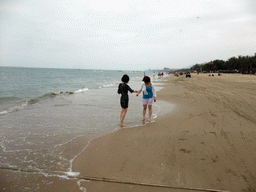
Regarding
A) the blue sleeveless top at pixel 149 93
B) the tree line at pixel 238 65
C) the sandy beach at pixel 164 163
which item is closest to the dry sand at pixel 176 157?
the sandy beach at pixel 164 163

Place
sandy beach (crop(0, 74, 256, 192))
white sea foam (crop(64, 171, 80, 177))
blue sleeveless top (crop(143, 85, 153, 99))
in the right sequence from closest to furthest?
sandy beach (crop(0, 74, 256, 192)) < white sea foam (crop(64, 171, 80, 177)) < blue sleeveless top (crop(143, 85, 153, 99))

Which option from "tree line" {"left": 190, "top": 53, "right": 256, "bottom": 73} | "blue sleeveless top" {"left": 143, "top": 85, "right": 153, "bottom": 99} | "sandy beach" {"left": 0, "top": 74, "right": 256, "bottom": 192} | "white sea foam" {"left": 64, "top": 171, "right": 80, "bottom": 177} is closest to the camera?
"sandy beach" {"left": 0, "top": 74, "right": 256, "bottom": 192}

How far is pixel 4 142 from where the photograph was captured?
4.23 metres

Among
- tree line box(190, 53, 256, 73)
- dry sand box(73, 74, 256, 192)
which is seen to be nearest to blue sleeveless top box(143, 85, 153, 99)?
dry sand box(73, 74, 256, 192)

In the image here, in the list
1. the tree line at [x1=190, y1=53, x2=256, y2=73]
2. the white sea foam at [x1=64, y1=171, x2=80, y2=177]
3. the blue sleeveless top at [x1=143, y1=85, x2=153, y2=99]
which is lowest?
the white sea foam at [x1=64, y1=171, x2=80, y2=177]

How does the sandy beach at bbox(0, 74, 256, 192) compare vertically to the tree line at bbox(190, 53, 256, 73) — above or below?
below

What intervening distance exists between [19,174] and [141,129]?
127 inches

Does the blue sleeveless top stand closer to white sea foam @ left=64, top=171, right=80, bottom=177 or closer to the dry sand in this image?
the dry sand

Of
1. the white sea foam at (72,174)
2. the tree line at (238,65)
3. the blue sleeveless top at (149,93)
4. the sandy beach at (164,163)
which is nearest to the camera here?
the sandy beach at (164,163)

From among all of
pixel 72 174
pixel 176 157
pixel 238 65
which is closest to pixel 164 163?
pixel 176 157

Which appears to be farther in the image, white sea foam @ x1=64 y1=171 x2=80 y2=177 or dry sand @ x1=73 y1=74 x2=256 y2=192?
white sea foam @ x1=64 y1=171 x2=80 y2=177

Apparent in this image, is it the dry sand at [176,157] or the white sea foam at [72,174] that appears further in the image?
the white sea foam at [72,174]

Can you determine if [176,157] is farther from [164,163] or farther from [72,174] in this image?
[72,174]

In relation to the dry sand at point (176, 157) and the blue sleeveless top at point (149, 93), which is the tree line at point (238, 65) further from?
the dry sand at point (176, 157)
